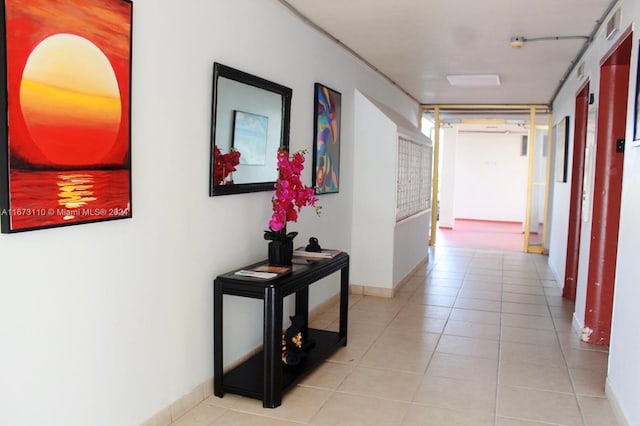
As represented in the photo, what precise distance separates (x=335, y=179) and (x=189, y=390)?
2.73m

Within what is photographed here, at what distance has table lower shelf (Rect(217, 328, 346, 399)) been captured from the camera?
3137mm

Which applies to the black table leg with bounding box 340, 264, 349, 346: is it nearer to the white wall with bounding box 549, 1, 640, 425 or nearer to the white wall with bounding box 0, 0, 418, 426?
the white wall with bounding box 0, 0, 418, 426

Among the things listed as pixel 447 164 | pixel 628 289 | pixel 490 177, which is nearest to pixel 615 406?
pixel 628 289

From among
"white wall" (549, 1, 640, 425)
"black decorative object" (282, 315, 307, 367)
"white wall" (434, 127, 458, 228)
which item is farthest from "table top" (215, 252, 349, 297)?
"white wall" (434, 127, 458, 228)

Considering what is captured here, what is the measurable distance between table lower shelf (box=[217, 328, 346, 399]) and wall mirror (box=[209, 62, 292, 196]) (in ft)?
3.63

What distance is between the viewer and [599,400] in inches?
128

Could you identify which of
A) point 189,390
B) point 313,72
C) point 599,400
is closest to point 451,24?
point 313,72

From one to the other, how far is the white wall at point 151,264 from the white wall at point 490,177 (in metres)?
11.6

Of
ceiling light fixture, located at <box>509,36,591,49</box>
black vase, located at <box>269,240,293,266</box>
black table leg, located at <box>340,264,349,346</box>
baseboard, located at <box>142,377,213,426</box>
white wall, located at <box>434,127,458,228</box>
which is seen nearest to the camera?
baseboard, located at <box>142,377,213,426</box>

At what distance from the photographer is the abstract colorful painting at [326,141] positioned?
15.3 feet

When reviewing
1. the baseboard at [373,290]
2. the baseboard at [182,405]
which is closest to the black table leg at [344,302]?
A: the baseboard at [182,405]

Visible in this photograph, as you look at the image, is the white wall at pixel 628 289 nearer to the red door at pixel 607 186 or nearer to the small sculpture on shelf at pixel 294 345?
the red door at pixel 607 186

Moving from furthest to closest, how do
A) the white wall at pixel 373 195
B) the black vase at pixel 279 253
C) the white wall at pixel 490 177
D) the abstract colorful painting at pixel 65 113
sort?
the white wall at pixel 490 177, the white wall at pixel 373 195, the black vase at pixel 279 253, the abstract colorful painting at pixel 65 113

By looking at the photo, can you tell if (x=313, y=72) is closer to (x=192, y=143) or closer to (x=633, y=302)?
(x=192, y=143)
